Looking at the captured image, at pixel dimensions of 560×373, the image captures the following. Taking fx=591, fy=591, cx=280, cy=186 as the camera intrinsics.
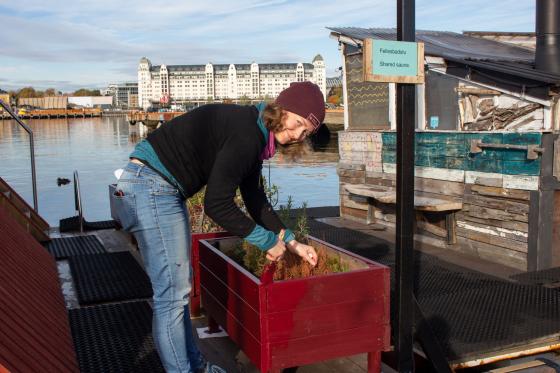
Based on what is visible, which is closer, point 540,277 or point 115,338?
point 115,338

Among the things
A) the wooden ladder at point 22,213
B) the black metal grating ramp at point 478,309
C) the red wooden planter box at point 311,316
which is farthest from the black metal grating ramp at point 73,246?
the red wooden planter box at point 311,316

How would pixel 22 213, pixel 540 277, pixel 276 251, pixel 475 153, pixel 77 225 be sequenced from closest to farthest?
pixel 276 251
pixel 540 277
pixel 22 213
pixel 475 153
pixel 77 225

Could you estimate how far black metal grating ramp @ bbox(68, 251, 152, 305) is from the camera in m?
4.90

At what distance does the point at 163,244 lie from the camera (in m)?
2.78

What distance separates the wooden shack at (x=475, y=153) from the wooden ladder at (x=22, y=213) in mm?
4129

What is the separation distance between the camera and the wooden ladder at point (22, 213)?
20.1 ft

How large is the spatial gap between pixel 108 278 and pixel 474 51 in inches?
219

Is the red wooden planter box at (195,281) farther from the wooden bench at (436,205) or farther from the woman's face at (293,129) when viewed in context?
the wooden bench at (436,205)

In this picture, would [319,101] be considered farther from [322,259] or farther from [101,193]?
[101,193]

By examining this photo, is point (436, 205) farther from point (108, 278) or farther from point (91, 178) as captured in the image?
point (91, 178)

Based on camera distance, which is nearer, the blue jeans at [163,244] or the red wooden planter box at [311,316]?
the blue jeans at [163,244]

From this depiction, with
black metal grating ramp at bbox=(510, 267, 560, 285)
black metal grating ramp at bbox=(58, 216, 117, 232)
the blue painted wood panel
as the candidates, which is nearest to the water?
the blue painted wood panel

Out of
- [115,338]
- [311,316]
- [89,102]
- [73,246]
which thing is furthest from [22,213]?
[89,102]

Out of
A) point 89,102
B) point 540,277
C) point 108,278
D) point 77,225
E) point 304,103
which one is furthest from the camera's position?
point 89,102
